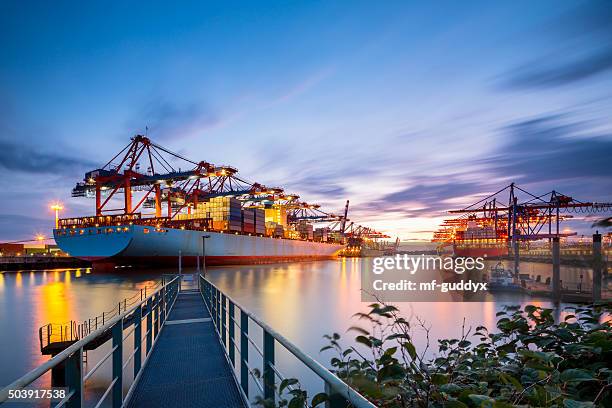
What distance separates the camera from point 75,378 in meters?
2.46

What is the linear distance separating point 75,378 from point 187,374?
3.32 meters

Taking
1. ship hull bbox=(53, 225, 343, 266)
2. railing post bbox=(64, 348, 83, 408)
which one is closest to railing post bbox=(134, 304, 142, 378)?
railing post bbox=(64, 348, 83, 408)

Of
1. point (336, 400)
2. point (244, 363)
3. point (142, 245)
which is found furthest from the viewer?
point (142, 245)

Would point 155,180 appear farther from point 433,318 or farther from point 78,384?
point 78,384

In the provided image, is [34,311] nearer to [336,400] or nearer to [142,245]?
[142,245]

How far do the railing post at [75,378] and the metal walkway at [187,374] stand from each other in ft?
7.04

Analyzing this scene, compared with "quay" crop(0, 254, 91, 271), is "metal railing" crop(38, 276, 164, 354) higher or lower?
higher

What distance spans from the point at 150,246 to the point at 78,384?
151 feet

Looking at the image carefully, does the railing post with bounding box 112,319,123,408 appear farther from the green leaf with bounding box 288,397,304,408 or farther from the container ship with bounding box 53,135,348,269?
the container ship with bounding box 53,135,348,269

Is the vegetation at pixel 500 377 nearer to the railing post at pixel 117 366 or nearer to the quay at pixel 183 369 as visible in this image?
the quay at pixel 183 369

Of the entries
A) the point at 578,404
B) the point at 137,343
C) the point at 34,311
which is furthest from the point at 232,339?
the point at 34,311

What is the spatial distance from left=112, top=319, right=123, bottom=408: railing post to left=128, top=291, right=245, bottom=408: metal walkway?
0.58 m

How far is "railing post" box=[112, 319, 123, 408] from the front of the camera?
12.6 ft

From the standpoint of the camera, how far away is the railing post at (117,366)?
384cm
